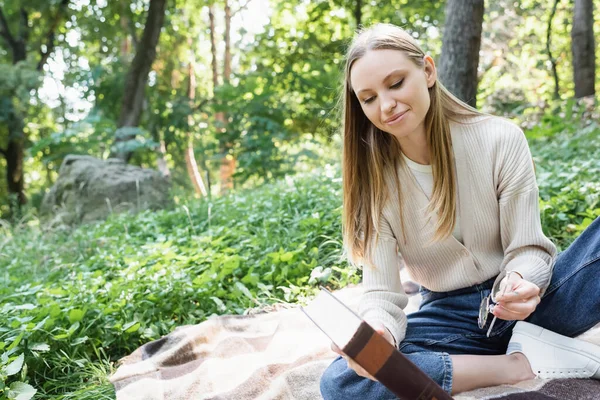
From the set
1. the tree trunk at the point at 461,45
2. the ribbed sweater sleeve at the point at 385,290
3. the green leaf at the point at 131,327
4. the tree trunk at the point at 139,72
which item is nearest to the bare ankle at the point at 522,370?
the ribbed sweater sleeve at the point at 385,290

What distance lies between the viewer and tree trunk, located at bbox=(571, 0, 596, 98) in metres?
7.54

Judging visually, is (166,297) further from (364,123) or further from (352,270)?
(364,123)

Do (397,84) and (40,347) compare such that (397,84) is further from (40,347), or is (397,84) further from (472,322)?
(40,347)

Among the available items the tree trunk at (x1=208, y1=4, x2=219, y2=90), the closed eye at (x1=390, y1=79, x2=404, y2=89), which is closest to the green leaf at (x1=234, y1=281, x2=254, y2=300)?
the closed eye at (x1=390, y1=79, x2=404, y2=89)

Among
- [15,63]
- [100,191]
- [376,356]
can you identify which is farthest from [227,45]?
[376,356]

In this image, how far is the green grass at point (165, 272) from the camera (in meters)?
2.43

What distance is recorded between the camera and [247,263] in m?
3.38

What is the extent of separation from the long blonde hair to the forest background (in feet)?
2.68

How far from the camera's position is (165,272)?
10.3 feet

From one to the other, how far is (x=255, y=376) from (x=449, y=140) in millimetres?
1239

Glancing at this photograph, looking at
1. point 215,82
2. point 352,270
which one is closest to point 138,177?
point 352,270

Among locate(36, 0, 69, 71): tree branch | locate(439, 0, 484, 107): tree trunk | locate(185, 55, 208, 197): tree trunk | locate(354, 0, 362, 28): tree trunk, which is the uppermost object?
locate(354, 0, 362, 28): tree trunk

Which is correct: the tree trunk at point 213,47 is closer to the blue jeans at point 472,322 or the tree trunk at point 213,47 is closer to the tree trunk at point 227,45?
the tree trunk at point 227,45

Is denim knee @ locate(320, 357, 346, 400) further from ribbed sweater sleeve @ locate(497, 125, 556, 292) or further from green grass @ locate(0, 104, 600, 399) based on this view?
green grass @ locate(0, 104, 600, 399)
